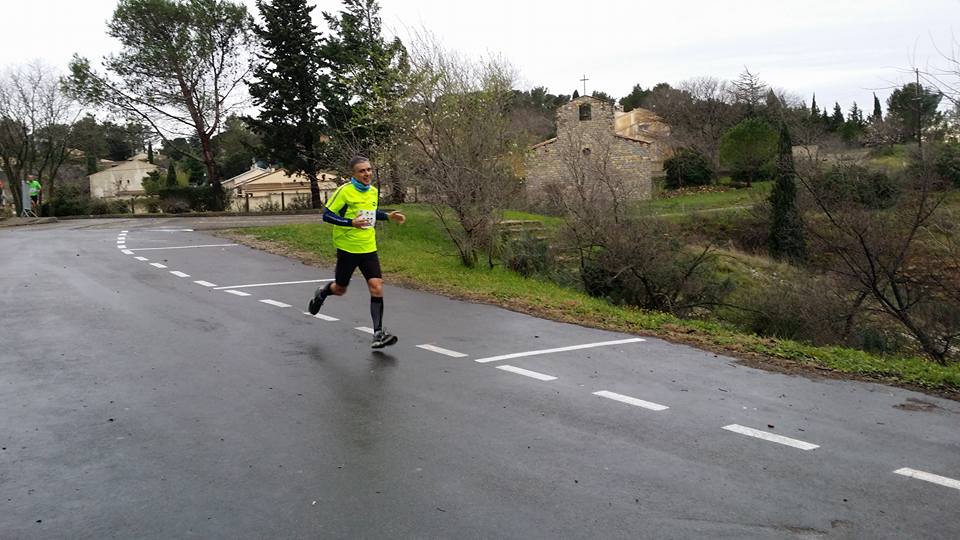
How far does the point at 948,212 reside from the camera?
55.0 feet

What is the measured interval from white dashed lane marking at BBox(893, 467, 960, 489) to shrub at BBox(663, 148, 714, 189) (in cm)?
4634

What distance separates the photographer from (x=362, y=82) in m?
29.1

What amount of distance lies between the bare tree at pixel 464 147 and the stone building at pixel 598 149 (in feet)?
5.63

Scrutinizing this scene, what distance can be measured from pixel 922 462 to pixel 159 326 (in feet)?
25.3

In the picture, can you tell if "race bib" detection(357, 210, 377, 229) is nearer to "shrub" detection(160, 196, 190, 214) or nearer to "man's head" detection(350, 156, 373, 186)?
"man's head" detection(350, 156, 373, 186)

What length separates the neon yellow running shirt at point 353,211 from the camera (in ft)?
26.8

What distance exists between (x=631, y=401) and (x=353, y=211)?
12.1ft

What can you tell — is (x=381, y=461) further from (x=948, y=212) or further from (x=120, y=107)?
(x=120, y=107)

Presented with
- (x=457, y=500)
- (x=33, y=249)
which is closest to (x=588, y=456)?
(x=457, y=500)

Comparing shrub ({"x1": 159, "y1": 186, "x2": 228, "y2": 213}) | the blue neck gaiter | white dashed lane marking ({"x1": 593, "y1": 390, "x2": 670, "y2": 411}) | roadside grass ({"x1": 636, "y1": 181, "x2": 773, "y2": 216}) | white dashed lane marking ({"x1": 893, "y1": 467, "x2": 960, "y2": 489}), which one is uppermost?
shrub ({"x1": 159, "y1": 186, "x2": 228, "y2": 213})

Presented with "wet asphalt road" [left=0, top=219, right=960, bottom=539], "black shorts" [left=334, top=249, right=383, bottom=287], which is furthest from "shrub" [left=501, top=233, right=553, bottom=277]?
"black shorts" [left=334, top=249, right=383, bottom=287]

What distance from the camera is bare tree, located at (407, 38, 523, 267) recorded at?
16.9 meters

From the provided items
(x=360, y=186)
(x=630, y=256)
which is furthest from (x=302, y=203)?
(x=360, y=186)

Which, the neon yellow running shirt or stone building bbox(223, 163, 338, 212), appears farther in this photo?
stone building bbox(223, 163, 338, 212)
